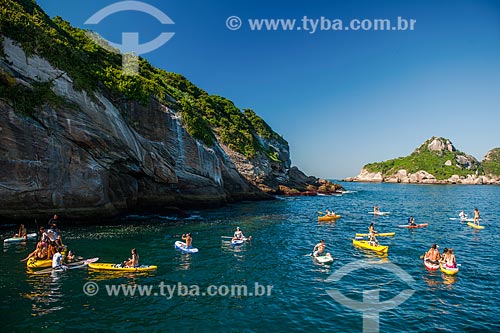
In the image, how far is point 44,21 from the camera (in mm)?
37625

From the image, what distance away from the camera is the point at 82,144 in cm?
3133

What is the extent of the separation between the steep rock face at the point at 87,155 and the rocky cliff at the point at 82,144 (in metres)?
0.09

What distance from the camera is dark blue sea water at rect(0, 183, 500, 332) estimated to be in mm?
13031

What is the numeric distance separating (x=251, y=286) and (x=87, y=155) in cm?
2378

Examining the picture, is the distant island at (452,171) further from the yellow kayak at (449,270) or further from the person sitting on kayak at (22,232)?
the person sitting on kayak at (22,232)

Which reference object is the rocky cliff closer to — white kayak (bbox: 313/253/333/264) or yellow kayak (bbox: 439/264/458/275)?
white kayak (bbox: 313/253/333/264)

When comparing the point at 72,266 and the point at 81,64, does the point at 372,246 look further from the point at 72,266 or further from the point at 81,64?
the point at 81,64

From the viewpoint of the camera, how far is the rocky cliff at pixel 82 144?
27.5m

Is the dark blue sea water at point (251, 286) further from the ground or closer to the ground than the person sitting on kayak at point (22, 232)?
closer to the ground

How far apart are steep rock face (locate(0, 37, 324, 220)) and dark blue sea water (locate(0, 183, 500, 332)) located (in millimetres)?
3951

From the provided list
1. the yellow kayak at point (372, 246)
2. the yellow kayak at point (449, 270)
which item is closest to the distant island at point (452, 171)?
the yellow kayak at point (372, 246)

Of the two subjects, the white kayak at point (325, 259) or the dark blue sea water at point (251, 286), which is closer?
the dark blue sea water at point (251, 286)

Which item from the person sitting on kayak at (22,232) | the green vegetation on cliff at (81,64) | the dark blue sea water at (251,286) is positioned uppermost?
the green vegetation on cliff at (81,64)

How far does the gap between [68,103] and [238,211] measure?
90.8 ft
